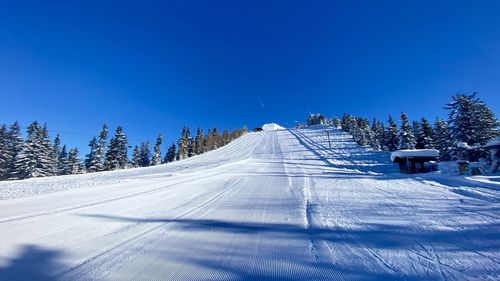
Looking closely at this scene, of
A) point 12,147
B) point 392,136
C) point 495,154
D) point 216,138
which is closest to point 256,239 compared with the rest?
point 495,154

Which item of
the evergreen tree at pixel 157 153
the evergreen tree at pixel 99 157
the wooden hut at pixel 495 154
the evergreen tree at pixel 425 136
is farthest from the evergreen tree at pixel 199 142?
the wooden hut at pixel 495 154

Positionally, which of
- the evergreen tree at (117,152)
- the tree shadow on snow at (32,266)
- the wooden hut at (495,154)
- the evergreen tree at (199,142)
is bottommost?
the tree shadow on snow at (32,266)

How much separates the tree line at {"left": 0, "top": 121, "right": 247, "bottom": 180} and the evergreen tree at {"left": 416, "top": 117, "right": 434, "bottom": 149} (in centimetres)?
5510

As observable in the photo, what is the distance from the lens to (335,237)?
13.7ft

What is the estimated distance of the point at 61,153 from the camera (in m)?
62.1

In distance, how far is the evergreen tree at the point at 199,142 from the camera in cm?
7853

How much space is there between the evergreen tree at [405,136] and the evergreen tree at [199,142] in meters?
53.7

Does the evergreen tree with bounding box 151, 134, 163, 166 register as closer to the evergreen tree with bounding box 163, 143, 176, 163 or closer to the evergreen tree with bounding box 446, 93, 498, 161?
the evergreen tree with bounding box 163, 143, 176, 163

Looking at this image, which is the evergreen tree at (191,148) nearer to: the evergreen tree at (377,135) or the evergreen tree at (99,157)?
the evergreen tree at (99,157)

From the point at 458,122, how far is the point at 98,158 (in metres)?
58.5

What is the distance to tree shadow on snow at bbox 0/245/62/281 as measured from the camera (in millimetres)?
2912

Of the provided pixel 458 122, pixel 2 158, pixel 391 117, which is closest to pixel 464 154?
pixel 458 122

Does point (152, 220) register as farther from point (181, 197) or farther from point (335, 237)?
point (335, 237)

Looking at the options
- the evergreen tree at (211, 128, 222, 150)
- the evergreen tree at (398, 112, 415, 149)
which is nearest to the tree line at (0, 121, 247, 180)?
the evergreen tree at (211, 128, 222, 150)
